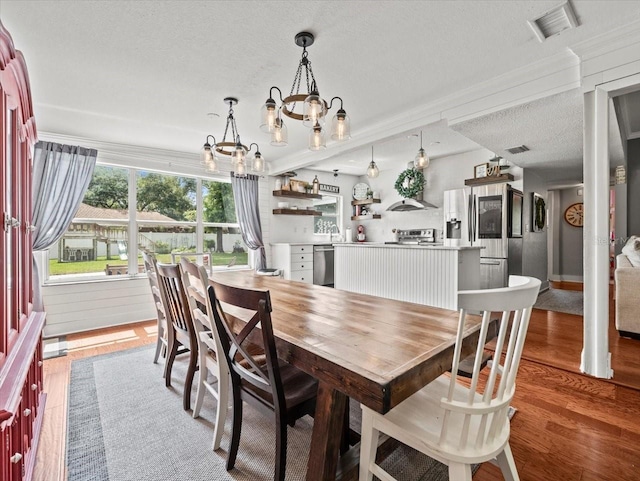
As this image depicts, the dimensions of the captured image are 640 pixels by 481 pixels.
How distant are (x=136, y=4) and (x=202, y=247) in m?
3.53

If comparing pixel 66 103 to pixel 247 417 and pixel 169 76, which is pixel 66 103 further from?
pixel 247 417

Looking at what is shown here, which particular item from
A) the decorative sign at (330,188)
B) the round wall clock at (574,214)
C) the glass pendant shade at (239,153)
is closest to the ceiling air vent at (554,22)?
the glass pendant shade at (239,153)

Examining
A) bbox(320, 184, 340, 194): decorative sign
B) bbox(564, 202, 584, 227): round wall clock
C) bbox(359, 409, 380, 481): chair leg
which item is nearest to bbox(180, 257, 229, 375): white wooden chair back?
bbox(359, 409, 380, 481): chair leg

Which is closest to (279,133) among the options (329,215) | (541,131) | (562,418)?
(562,418)

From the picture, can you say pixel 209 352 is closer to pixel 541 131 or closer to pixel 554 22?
pixel 554 22

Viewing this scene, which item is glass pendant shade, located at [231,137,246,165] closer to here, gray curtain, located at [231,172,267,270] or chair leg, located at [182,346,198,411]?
chair leg, located at [182,346,198,411]

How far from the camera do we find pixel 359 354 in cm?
109

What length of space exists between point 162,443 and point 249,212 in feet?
12.3

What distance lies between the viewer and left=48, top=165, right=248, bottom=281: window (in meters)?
3.91

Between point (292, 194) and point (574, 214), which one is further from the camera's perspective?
point (574, 214)

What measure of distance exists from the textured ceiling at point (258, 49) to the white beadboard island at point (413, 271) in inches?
54.4

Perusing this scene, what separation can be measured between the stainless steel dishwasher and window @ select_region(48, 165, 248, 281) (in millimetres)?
1461

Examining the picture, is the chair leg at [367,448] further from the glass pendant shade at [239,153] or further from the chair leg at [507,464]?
the glass pendant shade at [239,153]

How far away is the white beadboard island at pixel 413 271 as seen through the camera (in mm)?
3369
